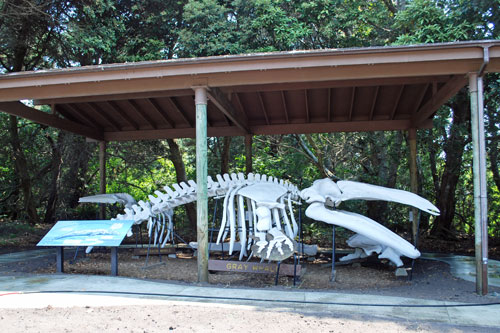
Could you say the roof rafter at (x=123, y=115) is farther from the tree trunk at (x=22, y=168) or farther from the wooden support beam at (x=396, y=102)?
the wooden support beam at (x=396, y=102)

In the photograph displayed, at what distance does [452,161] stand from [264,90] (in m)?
8.02

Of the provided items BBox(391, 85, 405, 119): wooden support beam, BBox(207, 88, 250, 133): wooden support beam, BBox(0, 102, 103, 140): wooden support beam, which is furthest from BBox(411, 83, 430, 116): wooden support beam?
BBox(0, 102, 103, 140): wooden support beam

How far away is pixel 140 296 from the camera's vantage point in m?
6.23

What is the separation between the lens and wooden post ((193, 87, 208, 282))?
7434mm

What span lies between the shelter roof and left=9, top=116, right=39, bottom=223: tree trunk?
570 centimetres

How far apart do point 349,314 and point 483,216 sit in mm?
3141

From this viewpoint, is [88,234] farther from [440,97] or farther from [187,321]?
[440,97]

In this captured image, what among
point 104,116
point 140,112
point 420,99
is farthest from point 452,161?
point 104,116

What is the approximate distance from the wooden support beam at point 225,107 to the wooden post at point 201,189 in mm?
425

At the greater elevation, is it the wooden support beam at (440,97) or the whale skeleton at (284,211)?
the wooden support beam at (440,97)

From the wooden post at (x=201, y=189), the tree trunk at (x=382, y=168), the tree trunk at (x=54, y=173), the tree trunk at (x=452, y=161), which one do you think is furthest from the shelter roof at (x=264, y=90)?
the tree trunk at (x=54, y=173)

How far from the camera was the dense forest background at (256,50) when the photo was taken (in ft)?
39.0

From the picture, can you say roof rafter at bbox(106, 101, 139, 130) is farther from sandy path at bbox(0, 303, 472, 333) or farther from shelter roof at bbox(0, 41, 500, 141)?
sandy path at bbox(0, 303, 472, 333)

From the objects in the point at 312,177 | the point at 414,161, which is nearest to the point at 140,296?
the point at 414,161
